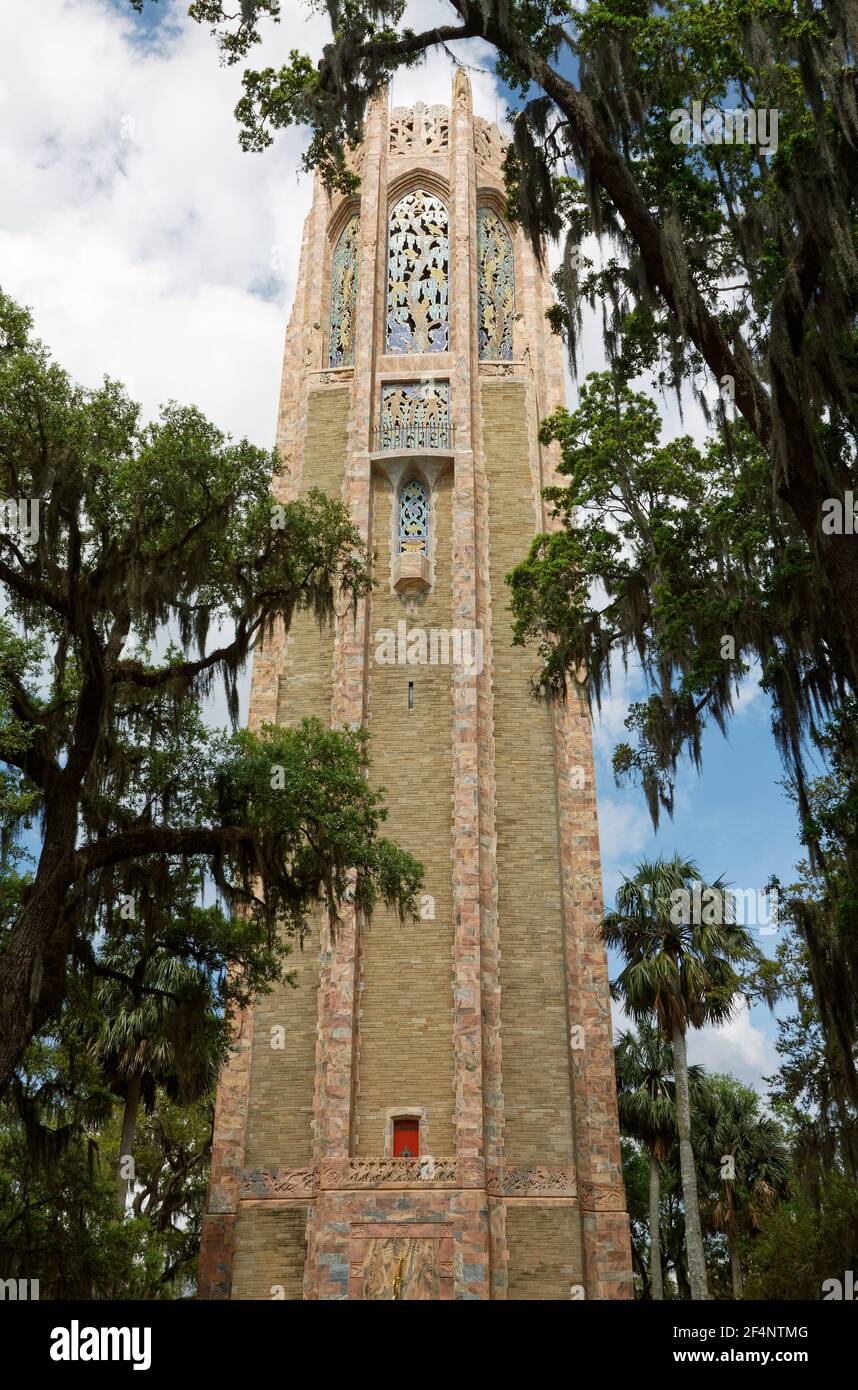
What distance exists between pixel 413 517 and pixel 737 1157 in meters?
19.6

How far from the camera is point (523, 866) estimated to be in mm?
27375

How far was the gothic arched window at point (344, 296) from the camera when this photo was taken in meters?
34.1

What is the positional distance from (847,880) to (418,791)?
12506 millimetres

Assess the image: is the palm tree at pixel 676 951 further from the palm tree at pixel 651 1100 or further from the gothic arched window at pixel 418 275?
the gothic arched window at pixel 418 275

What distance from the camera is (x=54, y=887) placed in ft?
45.4

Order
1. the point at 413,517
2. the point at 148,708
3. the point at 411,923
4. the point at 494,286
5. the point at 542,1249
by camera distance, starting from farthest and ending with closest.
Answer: the point at 494,286
the point at 413,517
the point at 411,923
the point at 542,1249
the point at 148,708

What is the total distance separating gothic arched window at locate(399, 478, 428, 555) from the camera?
30.8 m

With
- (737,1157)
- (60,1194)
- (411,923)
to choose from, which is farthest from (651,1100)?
(60,1194)

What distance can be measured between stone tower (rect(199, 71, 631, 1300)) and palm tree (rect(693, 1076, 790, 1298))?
10139mm

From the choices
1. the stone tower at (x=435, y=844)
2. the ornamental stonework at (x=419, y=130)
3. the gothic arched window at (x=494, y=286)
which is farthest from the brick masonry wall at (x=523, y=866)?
the ornamental stonework at (x=419, y=130)

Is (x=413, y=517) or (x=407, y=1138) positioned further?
(x=413, y=517)

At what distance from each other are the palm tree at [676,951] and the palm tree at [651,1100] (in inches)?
157

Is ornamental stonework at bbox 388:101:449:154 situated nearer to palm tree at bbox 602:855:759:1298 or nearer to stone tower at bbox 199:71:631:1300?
stone tower at bbox 199:71:631:1300

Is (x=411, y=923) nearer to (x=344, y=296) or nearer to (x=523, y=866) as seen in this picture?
(x=523, y=866)
